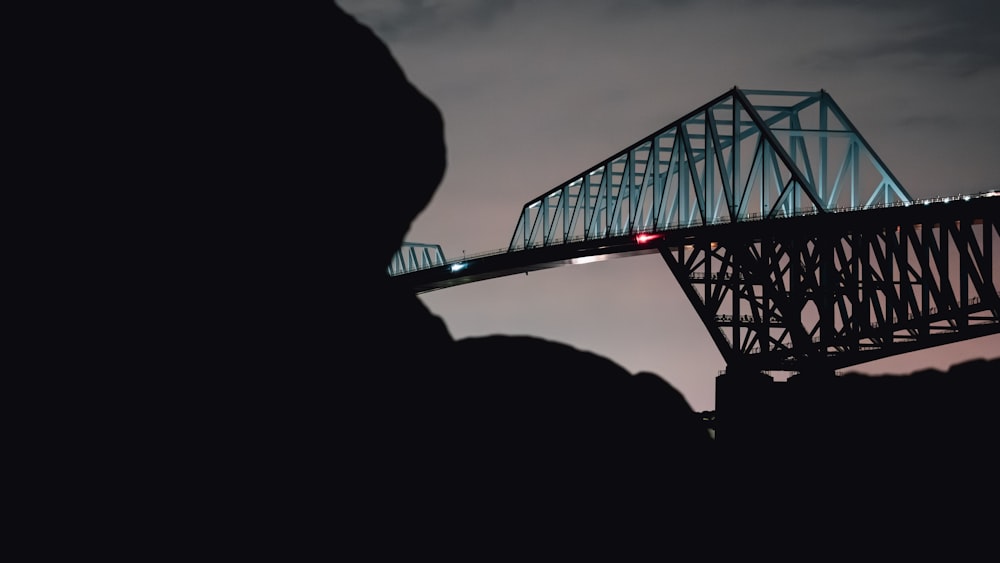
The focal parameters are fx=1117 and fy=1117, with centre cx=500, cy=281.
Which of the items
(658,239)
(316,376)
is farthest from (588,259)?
(316,376)

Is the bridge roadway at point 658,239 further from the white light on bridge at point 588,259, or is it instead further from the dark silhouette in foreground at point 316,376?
the dark silhouette in foreground at point 316,376

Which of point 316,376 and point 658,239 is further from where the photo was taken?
point 658,239

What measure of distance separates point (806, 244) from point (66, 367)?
5849 centimetres

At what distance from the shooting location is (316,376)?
16.4 meters

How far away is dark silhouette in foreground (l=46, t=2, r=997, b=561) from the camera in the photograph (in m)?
14.3

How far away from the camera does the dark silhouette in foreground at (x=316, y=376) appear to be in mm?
14297

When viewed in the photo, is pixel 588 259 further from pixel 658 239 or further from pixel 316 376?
pixel 316 376

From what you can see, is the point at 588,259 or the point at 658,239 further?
the point at 588,259

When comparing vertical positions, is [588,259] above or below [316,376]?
above

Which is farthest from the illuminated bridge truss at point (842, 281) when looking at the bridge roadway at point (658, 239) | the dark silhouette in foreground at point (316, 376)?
the dark silhouette in foreground at point (316, 376)

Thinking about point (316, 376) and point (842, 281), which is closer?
point (316, 376)

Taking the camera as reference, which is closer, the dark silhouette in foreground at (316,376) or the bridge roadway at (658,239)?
the dark silhouette in foreground at (316,376)

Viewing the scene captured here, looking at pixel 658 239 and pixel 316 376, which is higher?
pixel 658 239

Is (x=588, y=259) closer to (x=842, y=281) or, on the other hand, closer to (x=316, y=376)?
(x=842, y=281)
